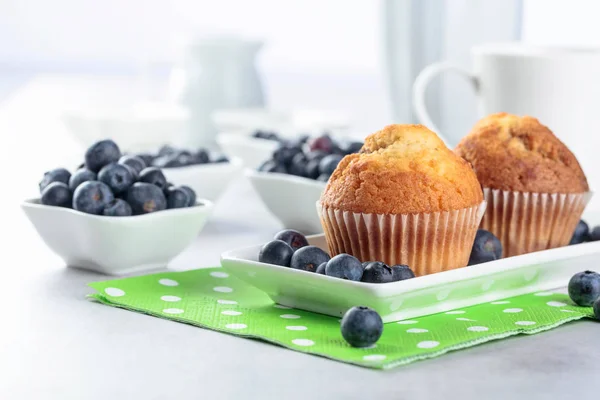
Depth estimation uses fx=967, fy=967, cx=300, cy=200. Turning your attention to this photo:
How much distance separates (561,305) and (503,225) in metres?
0.23

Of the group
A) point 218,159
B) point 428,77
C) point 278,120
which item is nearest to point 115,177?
point 218,159

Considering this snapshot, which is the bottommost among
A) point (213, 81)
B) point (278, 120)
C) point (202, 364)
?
point (278, 120)

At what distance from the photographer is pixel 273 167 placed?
186 cm

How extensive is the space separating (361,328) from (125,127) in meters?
1.75

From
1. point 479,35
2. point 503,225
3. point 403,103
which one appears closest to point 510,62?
point 503,225

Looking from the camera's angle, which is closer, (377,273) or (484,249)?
(377,273)

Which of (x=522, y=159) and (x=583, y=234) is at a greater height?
(x=522, y=159)

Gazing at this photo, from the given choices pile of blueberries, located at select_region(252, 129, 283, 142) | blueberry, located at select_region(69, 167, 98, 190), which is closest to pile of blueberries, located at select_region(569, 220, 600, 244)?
blueberry, located at select_region(69, 167, 98, 190)

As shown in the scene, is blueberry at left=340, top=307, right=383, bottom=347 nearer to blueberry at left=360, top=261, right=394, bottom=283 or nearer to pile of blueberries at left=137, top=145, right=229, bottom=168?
blueberry at left=360, top=261, right=394, bottom=283

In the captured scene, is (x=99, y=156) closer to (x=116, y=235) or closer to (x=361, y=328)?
(x=116, y=235)

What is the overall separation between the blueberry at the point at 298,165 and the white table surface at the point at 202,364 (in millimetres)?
537

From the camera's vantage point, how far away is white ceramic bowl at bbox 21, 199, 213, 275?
4.77ft

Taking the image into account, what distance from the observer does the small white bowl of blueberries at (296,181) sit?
5.76ft

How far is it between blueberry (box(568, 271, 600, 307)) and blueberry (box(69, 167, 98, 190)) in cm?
74
